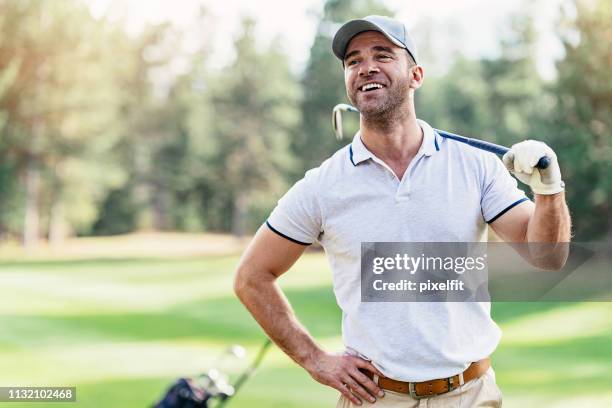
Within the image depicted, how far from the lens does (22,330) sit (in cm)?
1344

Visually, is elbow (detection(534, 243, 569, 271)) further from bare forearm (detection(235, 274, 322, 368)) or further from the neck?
bare forearm (detection(235, 274, 322, 368))

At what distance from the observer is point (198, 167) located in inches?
1516

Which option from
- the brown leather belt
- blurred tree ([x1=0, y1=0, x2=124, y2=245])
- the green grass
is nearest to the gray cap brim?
the brown leather belt

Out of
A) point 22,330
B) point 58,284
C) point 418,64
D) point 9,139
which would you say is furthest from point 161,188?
point 418,64

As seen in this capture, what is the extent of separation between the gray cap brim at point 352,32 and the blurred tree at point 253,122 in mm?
33417

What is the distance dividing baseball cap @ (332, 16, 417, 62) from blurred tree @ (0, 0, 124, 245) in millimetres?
30422

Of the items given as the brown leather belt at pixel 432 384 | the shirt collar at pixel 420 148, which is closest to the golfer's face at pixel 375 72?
the shirt collar at pixel 420 148

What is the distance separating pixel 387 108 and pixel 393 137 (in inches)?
4.0

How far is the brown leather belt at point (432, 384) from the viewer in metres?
2.54

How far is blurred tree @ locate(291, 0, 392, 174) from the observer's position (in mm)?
35000

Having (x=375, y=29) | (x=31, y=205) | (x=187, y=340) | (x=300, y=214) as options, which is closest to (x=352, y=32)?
(x=375, y=29)

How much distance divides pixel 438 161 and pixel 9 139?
102 feet

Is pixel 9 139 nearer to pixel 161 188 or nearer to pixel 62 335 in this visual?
pixel 161 188

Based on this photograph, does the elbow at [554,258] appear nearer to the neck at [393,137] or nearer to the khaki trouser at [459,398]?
the khaki trouser at [459,398]
